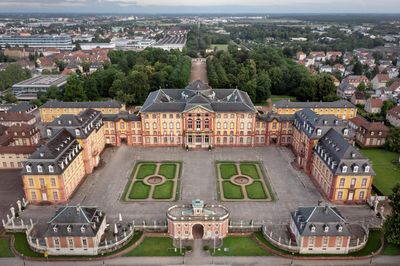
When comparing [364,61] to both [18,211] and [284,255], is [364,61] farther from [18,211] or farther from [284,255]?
[18,211]

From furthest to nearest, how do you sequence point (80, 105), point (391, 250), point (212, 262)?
point (80, 105)
point (391, 250)
point (212, 262)

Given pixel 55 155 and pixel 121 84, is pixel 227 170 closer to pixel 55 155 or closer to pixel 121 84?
pixel 55 155

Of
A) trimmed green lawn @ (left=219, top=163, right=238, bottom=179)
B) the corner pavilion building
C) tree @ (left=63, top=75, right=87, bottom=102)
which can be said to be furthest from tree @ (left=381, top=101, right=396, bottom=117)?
tree @ (left=63, top=75, right=87, bottom=102)

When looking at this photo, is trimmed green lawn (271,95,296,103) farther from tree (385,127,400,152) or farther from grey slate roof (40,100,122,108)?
grey slate roof (40,100,122,108)

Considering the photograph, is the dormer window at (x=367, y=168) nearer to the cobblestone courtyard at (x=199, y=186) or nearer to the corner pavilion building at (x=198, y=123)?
the cobblestone courtyard at (x=199, y=186)

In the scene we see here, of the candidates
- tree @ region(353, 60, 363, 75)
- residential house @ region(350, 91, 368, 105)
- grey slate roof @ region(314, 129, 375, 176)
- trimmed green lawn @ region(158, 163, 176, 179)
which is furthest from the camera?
tree @ region(353, 60, 363, 75)

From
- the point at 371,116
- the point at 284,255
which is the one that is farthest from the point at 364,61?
the point at 284,255

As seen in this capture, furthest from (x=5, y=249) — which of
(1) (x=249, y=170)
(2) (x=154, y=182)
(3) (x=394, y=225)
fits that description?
(3) (x=394, y=225)
